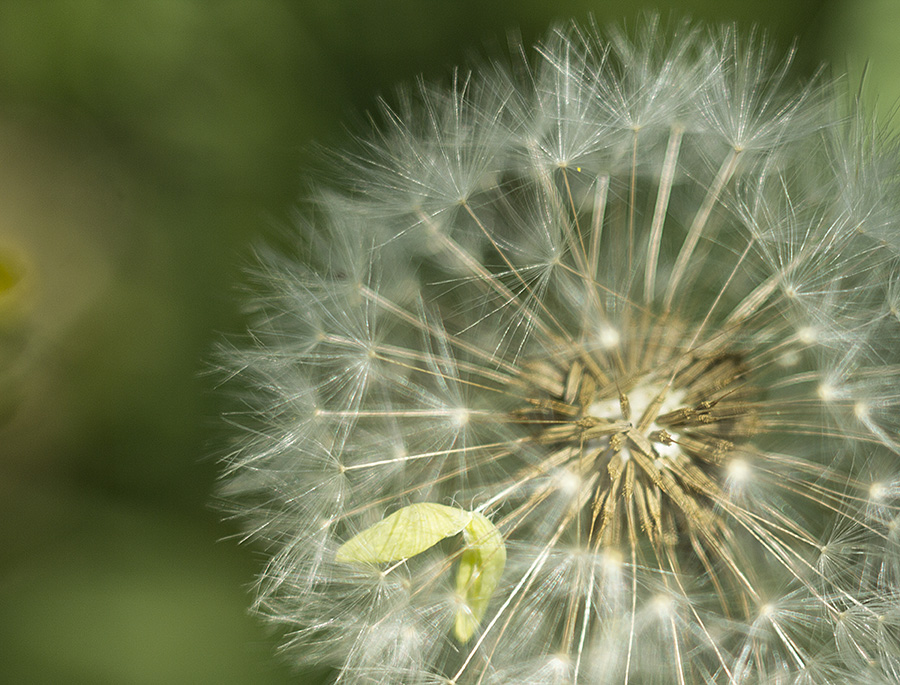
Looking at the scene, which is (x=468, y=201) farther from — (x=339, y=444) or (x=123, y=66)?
(x=123, y=66)

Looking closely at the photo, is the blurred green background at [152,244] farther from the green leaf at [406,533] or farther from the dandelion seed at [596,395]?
the green leaf at [406,533]

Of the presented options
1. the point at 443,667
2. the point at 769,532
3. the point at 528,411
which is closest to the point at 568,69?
the point at 528,411

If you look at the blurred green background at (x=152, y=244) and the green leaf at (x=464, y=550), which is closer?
the green leaf at (x=464, y=550)

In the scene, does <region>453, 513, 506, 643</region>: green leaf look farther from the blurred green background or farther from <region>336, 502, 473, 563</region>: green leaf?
the blurred green background

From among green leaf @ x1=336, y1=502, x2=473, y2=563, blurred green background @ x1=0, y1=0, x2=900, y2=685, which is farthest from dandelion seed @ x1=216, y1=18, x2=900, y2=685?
blurred green background @ x1=0, y1=0, x2=900, y2=685

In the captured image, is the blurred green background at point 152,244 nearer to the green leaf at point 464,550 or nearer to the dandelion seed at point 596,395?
the dandelion seed at point 596,395

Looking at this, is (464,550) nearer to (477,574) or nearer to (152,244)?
(477,574)

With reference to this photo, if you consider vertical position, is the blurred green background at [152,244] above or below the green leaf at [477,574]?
above

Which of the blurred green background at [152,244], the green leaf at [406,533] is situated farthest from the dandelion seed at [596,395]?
the blurred green background at [152,244]

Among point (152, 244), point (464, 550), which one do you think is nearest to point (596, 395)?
point (464, 550)
